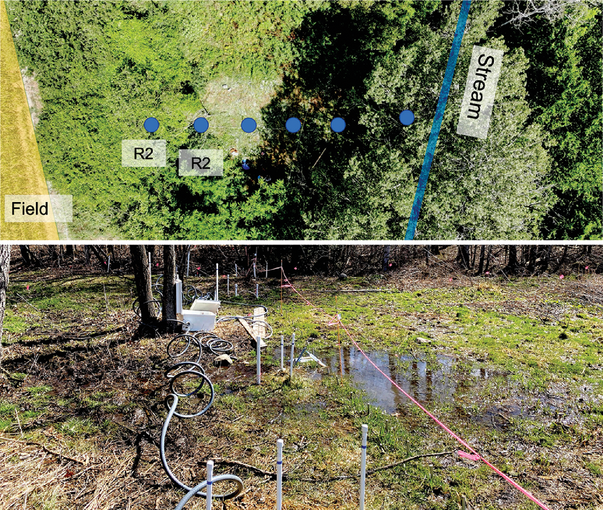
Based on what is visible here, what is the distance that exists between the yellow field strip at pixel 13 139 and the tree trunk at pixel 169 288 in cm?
268

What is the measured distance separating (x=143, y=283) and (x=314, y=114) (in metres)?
4.04

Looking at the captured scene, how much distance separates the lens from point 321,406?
6535mm

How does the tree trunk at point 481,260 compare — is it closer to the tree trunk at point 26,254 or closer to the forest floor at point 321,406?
the forest floor at point 321,406

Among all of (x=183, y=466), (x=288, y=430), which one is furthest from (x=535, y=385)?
(x=183, y=466)

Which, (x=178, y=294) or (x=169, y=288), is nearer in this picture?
(x=178, y=294)

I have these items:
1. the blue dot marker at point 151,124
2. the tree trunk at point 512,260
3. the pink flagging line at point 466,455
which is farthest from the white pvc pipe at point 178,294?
the tree trunk at point 512,260

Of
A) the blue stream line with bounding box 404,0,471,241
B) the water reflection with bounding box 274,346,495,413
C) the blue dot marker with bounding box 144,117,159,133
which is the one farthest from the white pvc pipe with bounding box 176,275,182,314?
the blue dot marker with bounding box 144,117,159,133

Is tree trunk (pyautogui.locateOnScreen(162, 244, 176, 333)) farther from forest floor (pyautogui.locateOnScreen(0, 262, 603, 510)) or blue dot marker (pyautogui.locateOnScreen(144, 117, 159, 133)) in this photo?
blue dot marker (pyautogui.locateOnScreen(144, 117, 159, 133))

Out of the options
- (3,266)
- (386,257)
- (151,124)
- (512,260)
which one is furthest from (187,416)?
(512,260)

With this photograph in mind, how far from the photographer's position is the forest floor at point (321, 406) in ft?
16.4

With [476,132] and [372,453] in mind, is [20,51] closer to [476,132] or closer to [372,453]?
[372,453]

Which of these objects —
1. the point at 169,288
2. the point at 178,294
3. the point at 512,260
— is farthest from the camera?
the point at 512,260

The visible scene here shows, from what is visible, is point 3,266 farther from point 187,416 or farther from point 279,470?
point 279,470

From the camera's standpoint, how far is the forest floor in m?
4.99
